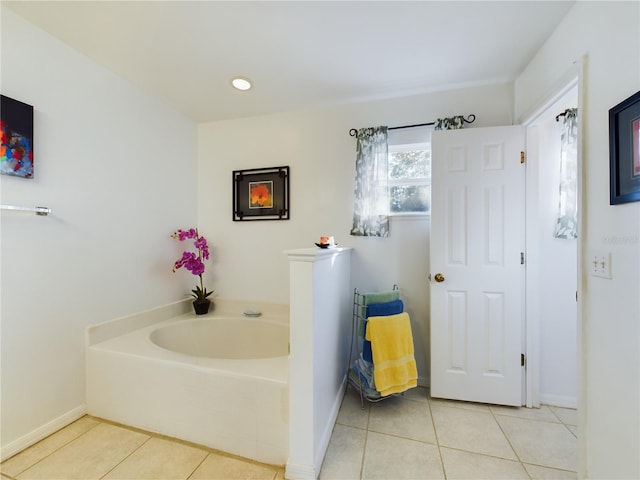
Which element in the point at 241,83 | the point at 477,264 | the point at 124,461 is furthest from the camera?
the point at 241,83

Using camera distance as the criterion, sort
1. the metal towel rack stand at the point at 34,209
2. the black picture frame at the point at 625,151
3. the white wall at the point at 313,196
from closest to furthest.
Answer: the black picture frame at the point at 625,151 → the metal towel rack stand at the point at 34,209 → the white wall at the point at 313,196

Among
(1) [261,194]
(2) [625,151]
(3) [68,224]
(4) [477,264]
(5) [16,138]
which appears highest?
(5) [16,138]

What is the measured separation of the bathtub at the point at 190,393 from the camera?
1367 mm

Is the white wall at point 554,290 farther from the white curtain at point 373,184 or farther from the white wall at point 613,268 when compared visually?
the white curtain at point 373,184

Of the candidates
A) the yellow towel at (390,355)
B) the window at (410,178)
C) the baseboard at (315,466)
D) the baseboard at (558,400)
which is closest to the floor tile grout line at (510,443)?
the baseboard at (558,400)

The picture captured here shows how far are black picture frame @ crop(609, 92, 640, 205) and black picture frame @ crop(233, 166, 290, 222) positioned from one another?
200 centimetres

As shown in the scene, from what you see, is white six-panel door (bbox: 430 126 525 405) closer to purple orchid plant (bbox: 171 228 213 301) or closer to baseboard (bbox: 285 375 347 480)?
baseboard (bbox: 285 375 347 480)

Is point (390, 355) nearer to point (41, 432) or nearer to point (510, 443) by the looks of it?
point (510, 443)

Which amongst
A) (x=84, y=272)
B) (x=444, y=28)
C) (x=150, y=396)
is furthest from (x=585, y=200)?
(x=84, y=272)

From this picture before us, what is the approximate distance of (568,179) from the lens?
5.85 feet

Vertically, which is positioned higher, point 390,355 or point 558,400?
point 390,355

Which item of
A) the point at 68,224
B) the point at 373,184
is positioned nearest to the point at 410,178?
the point at 373,184

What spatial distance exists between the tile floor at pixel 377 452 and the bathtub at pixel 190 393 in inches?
2.9

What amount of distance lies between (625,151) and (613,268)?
0.46m
